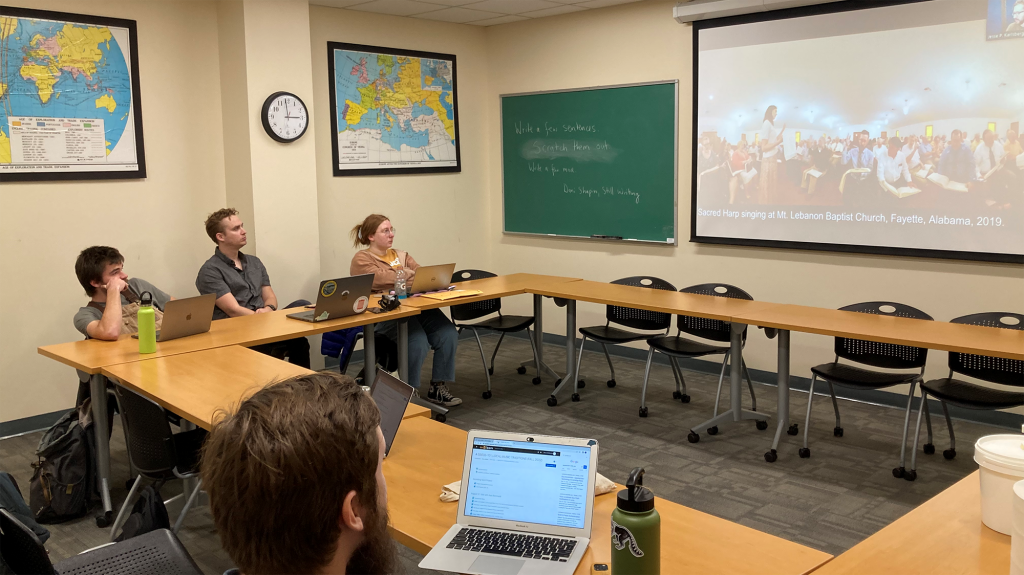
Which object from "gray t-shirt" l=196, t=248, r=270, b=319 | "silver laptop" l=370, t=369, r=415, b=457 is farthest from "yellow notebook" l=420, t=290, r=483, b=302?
"silver laptop" l=370, t=369, r=415, b=457

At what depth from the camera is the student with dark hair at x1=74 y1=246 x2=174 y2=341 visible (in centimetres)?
391

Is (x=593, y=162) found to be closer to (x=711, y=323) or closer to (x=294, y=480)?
(x=711, y=323)

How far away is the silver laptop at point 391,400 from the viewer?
2.44 m

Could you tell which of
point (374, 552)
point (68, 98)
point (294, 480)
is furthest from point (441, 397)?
point (294, 480)

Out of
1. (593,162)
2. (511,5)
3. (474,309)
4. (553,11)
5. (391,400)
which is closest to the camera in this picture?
(391,400)

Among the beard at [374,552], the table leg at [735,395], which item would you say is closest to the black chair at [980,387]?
the table leg at [735,395]

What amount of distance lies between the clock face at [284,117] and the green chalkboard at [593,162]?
2.08 metres

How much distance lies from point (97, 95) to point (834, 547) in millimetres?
4811

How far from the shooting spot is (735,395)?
4531mm

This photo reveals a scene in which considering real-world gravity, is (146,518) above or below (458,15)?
below

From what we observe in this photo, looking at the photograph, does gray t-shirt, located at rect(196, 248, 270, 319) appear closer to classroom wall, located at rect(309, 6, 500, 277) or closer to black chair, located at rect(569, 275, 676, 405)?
classroom wall, located at rect(309, 6, 500, 277)

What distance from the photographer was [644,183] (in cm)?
621

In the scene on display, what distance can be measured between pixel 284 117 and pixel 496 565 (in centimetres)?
446

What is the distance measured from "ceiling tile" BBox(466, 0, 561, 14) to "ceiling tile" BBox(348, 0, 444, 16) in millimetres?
332
